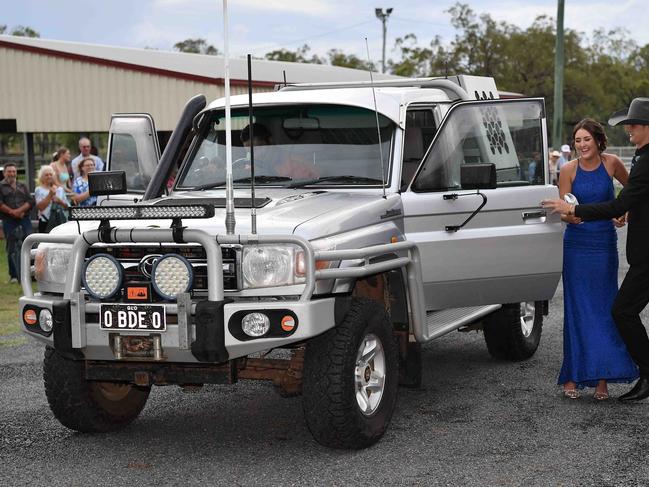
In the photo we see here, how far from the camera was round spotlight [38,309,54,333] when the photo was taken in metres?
6.02

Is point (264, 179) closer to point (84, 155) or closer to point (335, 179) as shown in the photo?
point (335, 179)

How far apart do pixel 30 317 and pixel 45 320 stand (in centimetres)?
14

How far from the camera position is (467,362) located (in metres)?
9.05

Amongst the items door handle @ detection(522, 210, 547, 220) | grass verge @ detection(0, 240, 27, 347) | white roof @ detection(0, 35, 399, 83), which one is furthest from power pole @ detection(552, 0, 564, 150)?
door handle @ detection(522, 210, 547, 220)

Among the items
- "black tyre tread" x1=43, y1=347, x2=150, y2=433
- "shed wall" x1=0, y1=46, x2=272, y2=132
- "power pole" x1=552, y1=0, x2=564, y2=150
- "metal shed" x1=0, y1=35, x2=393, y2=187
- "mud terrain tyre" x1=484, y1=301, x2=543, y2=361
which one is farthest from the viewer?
"power pole" x1=552, y1=0, x2=564, y2=150

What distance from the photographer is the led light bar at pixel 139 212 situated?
18.2ft

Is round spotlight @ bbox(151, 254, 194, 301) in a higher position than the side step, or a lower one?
higher

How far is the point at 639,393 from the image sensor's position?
7328 millimetres

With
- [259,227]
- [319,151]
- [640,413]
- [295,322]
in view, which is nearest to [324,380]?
[295,322]

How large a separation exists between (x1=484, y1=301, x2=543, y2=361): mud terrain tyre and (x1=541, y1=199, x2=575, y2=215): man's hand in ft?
4.93

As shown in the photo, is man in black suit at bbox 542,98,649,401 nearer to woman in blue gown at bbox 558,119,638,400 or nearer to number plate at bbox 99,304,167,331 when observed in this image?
woman in blue gown at bbox 558,119,638,400

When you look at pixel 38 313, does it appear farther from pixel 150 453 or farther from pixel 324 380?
pixel 324 380

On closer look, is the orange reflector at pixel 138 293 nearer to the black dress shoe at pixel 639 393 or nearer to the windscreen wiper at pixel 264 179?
the windscreen wiper at pixel 264 179

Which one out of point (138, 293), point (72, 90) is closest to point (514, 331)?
point (138, 293)
